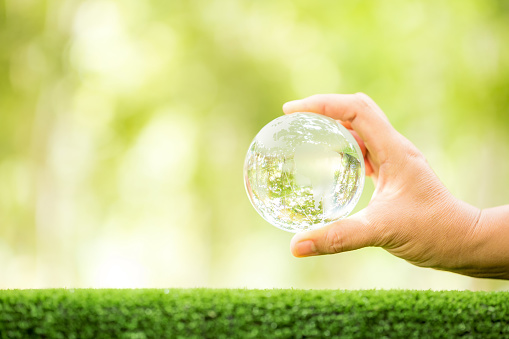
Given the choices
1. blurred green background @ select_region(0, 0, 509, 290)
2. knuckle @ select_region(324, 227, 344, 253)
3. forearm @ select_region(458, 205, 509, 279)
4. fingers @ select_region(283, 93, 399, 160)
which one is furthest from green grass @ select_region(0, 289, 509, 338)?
blurred green background @ select_region(0, 0, 509, 290)

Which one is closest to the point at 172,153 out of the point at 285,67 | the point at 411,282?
the point at 285,67

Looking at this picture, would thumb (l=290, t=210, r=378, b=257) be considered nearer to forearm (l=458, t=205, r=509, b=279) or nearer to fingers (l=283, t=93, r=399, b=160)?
fingers (l=283, t=93, r=399, b=160)

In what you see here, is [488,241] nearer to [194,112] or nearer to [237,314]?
[237,314]

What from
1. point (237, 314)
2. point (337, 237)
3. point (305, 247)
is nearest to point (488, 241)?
point (337, 237)

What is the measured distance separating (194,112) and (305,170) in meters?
14.9

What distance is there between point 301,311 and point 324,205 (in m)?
0.82

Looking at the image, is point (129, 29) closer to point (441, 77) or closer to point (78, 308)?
point (441, 77)

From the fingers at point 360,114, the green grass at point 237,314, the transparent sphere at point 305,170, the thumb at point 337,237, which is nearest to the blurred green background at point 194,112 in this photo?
the fingers at point 360,114

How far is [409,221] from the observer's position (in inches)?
134

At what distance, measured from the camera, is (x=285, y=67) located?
17.2 meters

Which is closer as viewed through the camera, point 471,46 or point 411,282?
point 471,46

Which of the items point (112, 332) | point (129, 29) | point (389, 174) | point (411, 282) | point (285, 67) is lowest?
point (112, 332)

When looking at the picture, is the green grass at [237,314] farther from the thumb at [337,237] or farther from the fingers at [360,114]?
the fingers at [360,114]

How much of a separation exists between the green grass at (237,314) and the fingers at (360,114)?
1137 mm
